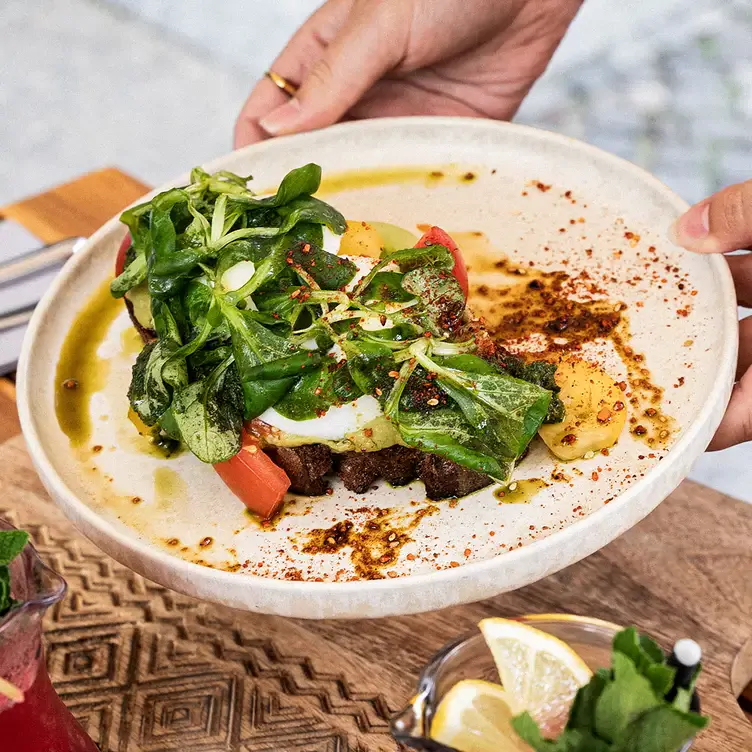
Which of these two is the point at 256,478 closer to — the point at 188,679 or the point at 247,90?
the point at 188,679

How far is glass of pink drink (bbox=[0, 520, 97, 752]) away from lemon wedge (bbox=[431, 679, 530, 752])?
61 centimetres

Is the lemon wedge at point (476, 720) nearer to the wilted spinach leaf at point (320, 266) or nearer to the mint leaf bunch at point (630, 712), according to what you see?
the mint leaf bunch at point (630, 712)

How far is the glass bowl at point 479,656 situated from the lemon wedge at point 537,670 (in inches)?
0.9

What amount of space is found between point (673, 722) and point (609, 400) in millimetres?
875

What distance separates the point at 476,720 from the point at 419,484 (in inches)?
25.9

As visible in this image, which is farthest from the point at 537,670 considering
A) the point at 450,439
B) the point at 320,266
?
the point at 320,266

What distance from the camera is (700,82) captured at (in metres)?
5.79

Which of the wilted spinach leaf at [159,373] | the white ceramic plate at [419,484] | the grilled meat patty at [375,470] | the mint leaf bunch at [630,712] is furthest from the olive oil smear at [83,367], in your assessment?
the mint leaf bunch at [630,712]

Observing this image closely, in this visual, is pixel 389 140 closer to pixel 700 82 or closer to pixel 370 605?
pixel 370 605

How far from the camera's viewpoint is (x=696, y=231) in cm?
210

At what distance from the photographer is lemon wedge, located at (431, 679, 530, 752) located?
1.28 meters

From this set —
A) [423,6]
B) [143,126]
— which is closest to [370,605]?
[423,6]

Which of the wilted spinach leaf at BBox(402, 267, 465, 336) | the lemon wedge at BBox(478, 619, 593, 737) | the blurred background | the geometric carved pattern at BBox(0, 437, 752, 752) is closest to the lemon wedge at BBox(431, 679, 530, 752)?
the lemon wedge at BBox(478, 619, 593, 737)

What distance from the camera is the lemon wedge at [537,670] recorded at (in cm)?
130
